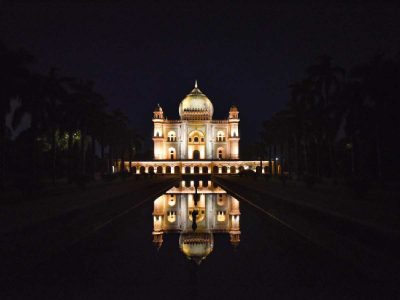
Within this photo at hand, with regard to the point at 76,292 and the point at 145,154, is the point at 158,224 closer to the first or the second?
the point at 76,292

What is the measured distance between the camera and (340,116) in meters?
30.4

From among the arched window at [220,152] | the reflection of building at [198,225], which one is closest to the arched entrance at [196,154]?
the arched window at [220,152]

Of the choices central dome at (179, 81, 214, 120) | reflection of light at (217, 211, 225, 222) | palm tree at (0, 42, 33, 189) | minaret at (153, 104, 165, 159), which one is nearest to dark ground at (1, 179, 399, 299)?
reflection of light at (217, 211, 225, 222)

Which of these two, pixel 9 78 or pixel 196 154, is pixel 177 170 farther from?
pixel 9 78

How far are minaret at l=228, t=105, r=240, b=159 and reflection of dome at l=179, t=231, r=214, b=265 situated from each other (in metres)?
Result: 65.6

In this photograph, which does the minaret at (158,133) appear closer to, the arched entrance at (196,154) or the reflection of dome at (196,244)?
the arched entrance at (196,154)

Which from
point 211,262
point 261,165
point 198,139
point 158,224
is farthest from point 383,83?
point 198,139

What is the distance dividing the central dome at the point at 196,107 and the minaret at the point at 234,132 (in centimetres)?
418

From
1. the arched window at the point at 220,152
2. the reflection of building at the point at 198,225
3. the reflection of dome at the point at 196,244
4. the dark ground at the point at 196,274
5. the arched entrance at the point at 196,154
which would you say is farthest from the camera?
the arched entrance at the point at 196,154

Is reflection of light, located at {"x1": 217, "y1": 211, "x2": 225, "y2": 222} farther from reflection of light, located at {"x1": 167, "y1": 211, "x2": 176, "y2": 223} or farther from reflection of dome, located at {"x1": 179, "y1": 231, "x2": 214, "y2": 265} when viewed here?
reflection of dome, located at {"x1": 179, "y1": 231, "x2": 214, "y2": 265}

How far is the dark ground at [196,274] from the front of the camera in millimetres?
6152

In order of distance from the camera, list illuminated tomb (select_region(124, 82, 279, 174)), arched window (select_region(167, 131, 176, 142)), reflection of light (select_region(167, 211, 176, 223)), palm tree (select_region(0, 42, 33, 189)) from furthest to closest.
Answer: arched window (select_region(167, 131, 176, 142)) < illuminated tomb (select_region(124, 82, 279, 174)) < palm tree (select_region(0, 42, 33, 189)) < reflection of light (select_region(167, 211, 176, 223))

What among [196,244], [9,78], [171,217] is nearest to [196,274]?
[196,244]

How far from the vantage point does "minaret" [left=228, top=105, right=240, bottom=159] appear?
7650cm
